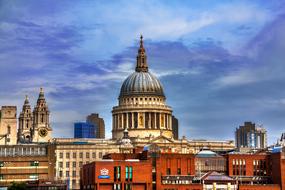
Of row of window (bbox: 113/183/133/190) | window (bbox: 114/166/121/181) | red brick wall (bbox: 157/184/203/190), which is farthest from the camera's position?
red brick wall (bbox: 157/184/203/190)

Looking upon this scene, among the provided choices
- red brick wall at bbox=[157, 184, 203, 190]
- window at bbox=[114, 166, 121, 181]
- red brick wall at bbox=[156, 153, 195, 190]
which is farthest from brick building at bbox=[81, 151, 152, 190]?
red brick wall at bbox=[156, 153, 195, 190]

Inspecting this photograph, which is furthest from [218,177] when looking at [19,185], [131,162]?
[19,185]

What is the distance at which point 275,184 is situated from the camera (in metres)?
195

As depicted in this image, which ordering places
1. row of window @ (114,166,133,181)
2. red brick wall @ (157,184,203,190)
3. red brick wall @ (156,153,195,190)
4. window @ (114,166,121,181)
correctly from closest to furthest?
1. window @ (114,166,121,181)
2. row of window @ (114,166,133,181)
3. red brick wall @ (157,184,203,190)
4. red brick wall @ (156,153,195,190)

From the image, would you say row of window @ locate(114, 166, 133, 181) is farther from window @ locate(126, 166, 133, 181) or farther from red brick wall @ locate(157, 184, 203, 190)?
red brick wall @ locate(157, 184, 203, 190)

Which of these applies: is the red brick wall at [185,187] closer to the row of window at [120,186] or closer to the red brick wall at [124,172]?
the red brick wall at [124,172]

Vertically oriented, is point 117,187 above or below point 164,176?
below

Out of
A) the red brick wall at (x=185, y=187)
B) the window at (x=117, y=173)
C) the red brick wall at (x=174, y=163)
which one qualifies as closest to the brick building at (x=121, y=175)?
the window at (x=117, y=173)

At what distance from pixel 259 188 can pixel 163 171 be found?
75.4ft

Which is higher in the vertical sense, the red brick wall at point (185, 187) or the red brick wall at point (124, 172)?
the red brick wall at point (124, 172)

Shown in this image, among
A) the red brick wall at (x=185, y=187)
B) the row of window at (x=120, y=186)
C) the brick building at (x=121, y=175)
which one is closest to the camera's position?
the row of window at (x=120, y=186)

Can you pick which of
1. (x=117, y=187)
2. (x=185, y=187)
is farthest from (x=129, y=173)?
(x=185, y=187)

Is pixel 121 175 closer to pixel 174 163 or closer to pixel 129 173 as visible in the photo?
pixel 129 173

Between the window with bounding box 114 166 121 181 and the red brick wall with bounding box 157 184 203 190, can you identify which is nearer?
the window with bounding box 114 166 121 181
